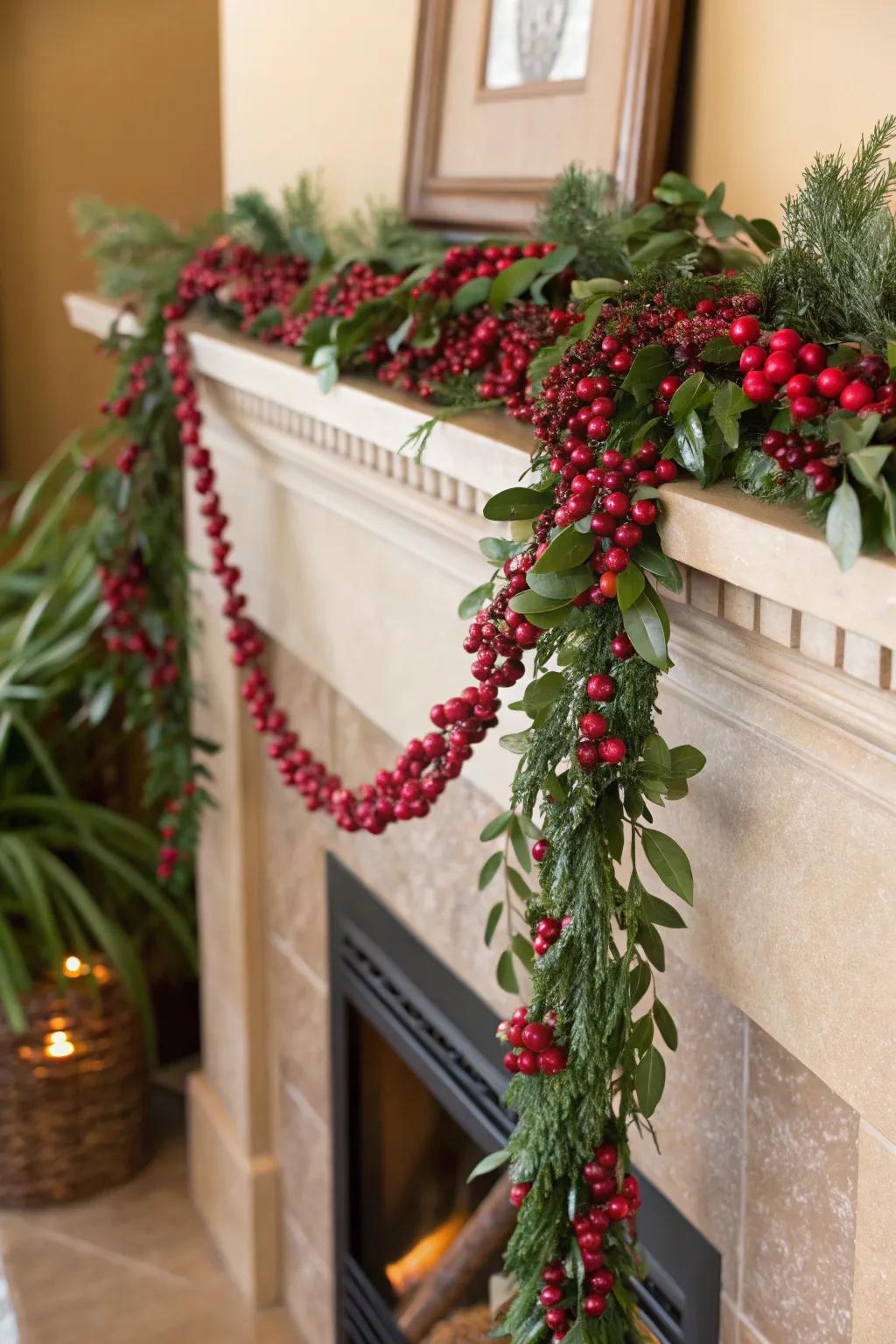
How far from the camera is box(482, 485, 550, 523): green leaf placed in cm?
79

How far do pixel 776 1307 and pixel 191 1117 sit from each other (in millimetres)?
1496

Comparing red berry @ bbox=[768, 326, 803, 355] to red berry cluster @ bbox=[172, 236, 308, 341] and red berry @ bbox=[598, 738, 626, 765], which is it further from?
red berry cluster @ bbox=[172, 236, 308, 341]

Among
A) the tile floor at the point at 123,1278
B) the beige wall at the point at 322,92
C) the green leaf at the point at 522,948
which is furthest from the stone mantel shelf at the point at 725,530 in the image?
the tile floor at the point at 123,1278

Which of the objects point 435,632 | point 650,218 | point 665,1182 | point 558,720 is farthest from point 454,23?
point 665,1182

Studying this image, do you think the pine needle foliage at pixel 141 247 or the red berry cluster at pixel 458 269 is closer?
the red berry cluster at pixel 458 269

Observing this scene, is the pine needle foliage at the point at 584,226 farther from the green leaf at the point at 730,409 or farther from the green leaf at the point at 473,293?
the green leaf at the point at 730,409

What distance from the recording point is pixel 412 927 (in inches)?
59.2

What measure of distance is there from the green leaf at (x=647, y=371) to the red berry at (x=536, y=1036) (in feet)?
0.99

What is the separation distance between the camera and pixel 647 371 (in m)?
0.73

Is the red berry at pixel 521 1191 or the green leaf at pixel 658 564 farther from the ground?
the green leaf at pixel 658 564

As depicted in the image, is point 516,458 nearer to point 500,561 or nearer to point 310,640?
point 500,561

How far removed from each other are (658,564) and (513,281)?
0.36m

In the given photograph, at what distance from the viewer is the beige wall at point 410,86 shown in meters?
0.93

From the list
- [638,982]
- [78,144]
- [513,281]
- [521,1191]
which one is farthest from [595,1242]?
[78,144]
